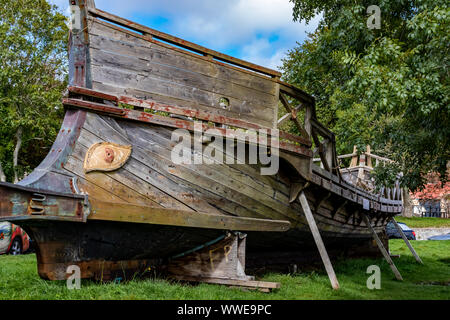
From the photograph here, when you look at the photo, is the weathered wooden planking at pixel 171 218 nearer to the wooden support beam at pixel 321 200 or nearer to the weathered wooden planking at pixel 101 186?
the weathered wooden planking at pixel 101 186

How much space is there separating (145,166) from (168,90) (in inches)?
36.2

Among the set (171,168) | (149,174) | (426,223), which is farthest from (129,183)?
(426,223)

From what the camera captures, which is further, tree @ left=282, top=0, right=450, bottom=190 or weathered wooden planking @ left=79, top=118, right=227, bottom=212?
tree @ left=282, top=0, right=450, bottom=190

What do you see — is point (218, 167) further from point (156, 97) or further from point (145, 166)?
point (156, 97)

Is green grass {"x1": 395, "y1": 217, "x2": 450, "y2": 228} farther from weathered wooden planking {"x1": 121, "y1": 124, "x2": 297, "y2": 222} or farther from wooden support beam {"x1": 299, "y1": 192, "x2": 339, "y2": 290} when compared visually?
weathered wooden planking {"x1": 121, "y1": 124, "x2": 297, "y2": 222}

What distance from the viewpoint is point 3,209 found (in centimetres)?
369

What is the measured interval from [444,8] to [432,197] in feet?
103

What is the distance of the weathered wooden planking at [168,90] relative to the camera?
4.58 m

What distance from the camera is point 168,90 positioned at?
4.84 m

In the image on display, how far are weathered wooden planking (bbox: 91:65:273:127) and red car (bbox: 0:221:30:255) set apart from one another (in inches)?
322

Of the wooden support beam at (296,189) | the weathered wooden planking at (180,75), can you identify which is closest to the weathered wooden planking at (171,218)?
the wooden support beam at (296,189)

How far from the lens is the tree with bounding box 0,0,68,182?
17.5 m

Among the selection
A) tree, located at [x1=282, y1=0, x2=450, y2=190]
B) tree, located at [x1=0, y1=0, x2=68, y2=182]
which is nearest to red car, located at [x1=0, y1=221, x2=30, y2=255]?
tree, located at [x1=0, y1=0, x2=68, y2=182]

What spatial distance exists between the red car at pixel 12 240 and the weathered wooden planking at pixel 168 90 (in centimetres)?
819
